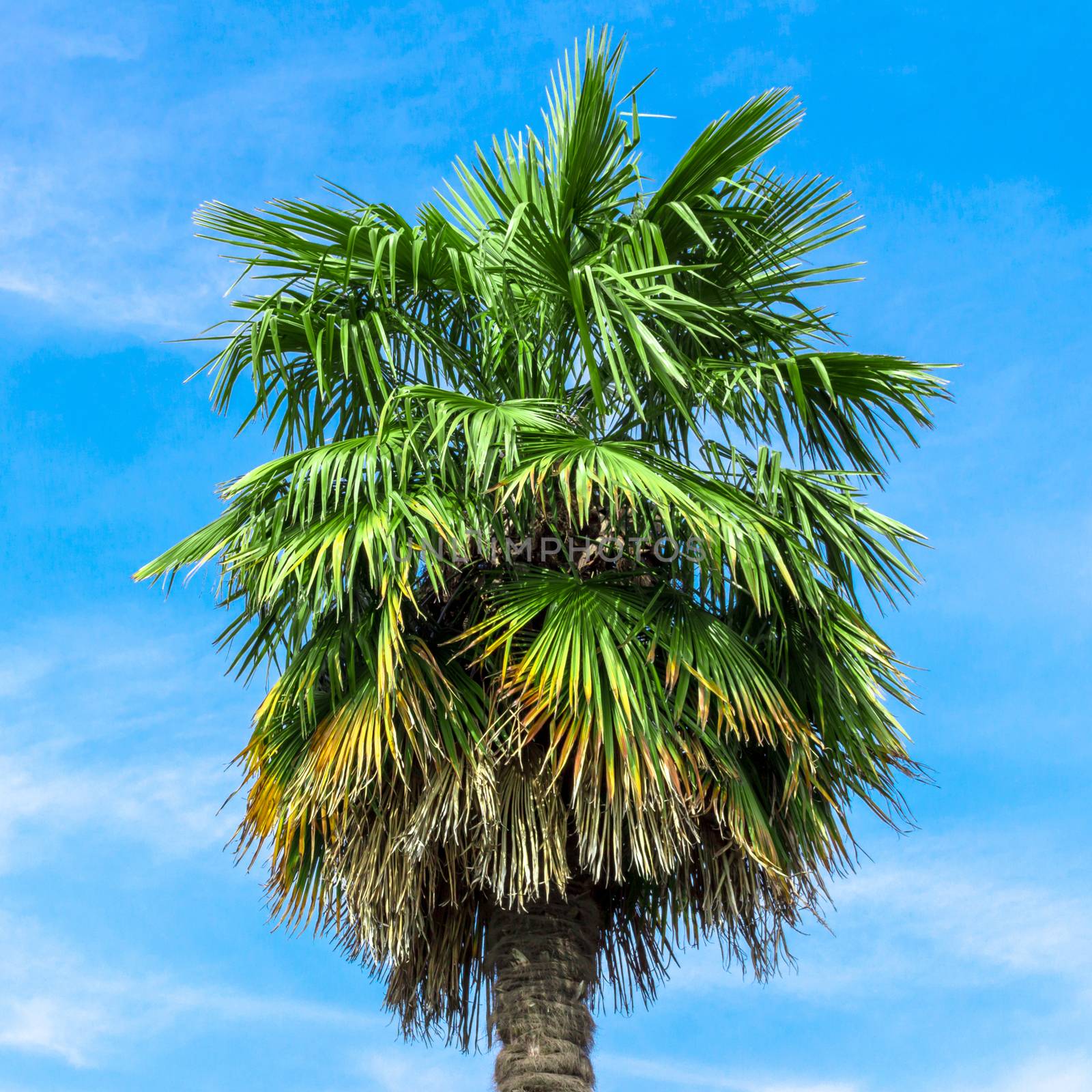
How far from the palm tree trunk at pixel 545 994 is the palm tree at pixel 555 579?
15 millimetres

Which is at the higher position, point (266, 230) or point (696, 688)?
point (266, 230)

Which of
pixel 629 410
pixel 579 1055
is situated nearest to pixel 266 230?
pixel 629 410

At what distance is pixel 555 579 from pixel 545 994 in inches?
81.4

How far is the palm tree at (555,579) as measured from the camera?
22.5 ft

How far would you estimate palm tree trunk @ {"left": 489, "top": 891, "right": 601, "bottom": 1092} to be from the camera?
6781 mm

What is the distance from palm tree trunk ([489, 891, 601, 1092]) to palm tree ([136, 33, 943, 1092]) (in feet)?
0.05

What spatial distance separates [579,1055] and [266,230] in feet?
15.8

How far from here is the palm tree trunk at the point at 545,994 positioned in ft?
22.2

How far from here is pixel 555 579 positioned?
7332 mm

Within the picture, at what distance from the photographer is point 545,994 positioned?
6926 mm

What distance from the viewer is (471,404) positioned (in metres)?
7.45

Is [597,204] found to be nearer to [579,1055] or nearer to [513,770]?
[513,770]

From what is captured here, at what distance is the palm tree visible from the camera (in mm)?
6871

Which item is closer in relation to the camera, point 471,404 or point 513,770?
point 513,770
